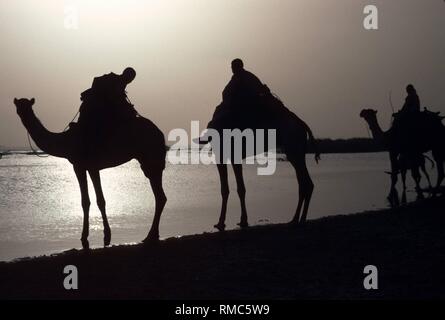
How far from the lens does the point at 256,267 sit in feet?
30.2

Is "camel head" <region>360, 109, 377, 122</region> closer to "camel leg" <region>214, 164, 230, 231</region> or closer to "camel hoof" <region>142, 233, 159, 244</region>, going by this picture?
"camel leg" <region>214, 164, 230, 231</region>

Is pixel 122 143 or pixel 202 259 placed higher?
pixel 122 143

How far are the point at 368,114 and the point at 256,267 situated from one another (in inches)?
434

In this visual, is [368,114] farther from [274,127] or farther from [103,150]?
[103,150]

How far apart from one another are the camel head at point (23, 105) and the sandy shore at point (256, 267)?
7.60ft

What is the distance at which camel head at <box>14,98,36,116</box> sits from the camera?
35.7 feet

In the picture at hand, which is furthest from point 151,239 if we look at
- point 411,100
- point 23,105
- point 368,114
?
point 411,100

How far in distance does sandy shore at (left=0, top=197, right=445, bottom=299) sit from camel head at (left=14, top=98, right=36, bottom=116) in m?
2.32

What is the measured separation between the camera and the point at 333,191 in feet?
116

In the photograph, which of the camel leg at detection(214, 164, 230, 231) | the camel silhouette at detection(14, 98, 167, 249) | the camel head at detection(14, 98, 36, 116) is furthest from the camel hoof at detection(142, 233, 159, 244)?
the camel head at detection(14, 98, 36, 116)

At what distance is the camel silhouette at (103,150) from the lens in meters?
11.1
